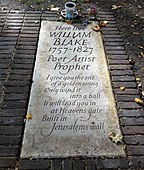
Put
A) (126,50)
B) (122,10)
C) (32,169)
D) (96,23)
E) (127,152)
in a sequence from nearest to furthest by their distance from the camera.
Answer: (32,169) < (127,152) < (126,50) < (96,23) < (122,10)

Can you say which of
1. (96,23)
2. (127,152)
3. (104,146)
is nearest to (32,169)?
(104,146)

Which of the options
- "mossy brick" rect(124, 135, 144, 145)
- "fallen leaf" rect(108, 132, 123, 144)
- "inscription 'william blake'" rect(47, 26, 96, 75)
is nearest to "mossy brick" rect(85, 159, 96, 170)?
"fallen leaf" rect(108, 132, 123, 144)

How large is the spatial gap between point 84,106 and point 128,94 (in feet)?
1.93

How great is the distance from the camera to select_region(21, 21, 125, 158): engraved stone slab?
295 cm

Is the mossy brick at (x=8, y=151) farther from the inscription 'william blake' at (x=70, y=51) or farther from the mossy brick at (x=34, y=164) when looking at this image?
the inscription 'william blake' at (x=70, y=51)

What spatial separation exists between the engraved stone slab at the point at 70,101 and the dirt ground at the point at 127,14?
1.57 feet

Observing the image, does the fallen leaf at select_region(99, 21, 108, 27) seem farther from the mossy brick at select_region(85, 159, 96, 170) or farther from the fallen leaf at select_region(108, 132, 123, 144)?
the mossy brick at select_region(85, 159, 96, 170)

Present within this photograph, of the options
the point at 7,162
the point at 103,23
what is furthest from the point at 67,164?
the point at 103,23

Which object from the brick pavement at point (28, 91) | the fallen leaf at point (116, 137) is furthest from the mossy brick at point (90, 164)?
A: the fallen leaf at point (116, 137)

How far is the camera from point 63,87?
3.61 metres

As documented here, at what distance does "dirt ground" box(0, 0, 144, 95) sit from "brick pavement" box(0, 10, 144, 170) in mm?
133

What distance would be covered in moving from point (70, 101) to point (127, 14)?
2.48 meters

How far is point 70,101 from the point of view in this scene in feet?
11.3

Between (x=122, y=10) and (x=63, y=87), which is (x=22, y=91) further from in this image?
(x=122, y=10)
